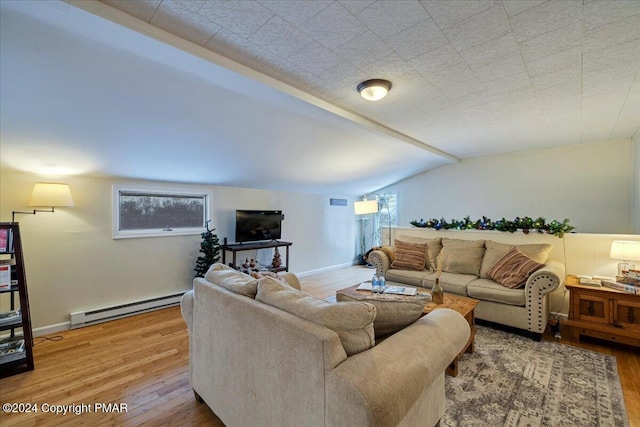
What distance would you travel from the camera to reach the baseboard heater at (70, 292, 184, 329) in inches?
124

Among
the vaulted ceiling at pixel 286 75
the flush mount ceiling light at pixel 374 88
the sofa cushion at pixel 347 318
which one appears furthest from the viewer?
the flush mount ceiling light at pixel 374 88

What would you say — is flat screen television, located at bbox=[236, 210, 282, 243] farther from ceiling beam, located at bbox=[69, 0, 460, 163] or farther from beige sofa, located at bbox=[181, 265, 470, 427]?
beige sofa, located at bbox=[181, 265, 470, 427]

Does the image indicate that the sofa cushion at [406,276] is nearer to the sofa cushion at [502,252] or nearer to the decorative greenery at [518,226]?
the sofa cushion at [502,252]

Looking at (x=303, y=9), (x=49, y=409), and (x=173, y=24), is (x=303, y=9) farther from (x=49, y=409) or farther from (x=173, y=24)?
(x=49, y=409)

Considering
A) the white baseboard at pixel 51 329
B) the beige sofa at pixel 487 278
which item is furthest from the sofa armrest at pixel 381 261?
the white baseboard at pixel 51 329

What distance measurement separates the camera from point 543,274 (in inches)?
109

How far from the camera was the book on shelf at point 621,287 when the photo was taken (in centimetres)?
256

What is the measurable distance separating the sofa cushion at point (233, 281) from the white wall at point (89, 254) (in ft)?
7.62

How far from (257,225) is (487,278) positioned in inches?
136

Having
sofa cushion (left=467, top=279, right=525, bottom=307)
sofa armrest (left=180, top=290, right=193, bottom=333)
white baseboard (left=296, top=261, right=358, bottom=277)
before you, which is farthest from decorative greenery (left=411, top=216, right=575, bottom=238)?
sofa armrest (left=180, top=290, right=193, bottom=333)

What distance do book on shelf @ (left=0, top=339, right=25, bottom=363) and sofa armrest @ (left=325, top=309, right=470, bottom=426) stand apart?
294cm

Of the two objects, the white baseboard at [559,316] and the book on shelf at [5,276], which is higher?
the book on shelf at [5,276]

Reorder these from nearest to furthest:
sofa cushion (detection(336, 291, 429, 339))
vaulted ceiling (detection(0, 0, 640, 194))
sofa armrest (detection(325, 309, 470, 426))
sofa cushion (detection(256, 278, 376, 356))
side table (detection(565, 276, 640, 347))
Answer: sofa armrest (detection(325, 309, 470, 426)) → sofa cushion (detection(256, 278, 376, 356)) → sofa cushion (detection(336, 291, 429, 339)) → vaulted ceiling (detection(0, 0, 640, 194)) → side table (detection(565, 276, 640, 347))

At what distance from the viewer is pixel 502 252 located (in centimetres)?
346
